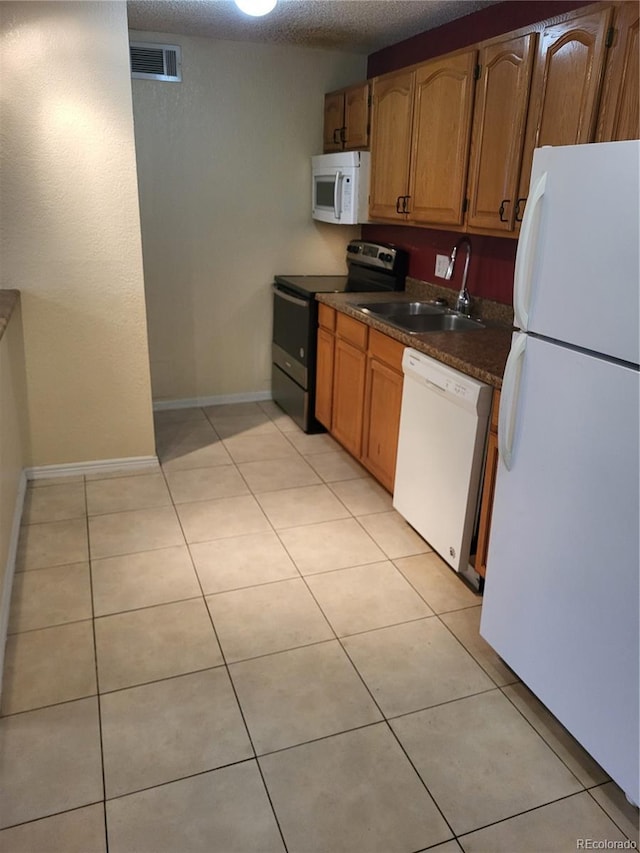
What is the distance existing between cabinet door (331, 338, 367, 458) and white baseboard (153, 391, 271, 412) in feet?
3.65

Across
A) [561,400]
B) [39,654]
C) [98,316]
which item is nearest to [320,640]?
[39,654]

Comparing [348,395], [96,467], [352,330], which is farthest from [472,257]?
[96,467]

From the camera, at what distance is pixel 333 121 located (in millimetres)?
4082

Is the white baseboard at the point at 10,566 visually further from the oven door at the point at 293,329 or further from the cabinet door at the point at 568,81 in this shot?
the cabinet door at the point at 568,81

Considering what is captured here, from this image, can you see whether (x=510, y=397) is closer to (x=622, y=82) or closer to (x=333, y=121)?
(x=622, y=82)

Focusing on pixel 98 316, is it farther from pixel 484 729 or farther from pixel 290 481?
pixel 484 729

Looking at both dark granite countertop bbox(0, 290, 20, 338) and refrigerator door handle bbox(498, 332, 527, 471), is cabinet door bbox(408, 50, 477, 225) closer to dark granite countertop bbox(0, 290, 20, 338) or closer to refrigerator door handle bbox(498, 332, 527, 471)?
refrigerator door handle bbox(498, 332, 527, 471)

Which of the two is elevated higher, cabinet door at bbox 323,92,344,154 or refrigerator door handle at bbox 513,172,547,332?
cabinet door at bbox 323,92,344,154

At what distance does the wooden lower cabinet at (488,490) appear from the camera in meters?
2.23

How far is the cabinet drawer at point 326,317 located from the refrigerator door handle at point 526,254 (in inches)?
75.9

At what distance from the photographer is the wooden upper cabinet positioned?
3.70 metres

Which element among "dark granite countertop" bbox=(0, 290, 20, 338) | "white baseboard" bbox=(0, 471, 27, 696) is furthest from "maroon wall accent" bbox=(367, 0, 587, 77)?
"white baseboard" bbox=(0, 471, 27, 696)

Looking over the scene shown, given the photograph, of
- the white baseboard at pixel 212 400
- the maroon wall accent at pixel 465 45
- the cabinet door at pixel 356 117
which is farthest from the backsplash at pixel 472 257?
the white baseboard at pixel 212 400

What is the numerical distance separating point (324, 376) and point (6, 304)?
1.77 m
